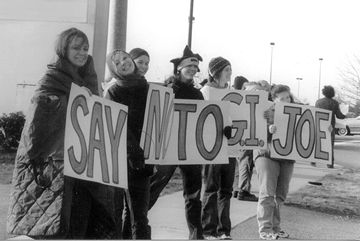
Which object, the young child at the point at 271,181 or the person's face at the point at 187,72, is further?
the young child at the point at 271,181

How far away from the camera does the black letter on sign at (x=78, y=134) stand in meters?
2.49

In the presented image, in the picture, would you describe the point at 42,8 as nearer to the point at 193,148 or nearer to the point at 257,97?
the point at 193,148

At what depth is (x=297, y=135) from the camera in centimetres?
385

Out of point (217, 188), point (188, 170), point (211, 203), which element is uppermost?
point (188, 170)

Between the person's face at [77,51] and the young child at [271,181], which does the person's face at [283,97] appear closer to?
the young child at [271,181]

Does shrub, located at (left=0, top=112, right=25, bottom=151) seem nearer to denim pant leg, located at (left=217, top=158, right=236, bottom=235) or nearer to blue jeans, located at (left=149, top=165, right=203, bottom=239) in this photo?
blue jeans, located at (left=149, top=165, right=203, bottom=239)

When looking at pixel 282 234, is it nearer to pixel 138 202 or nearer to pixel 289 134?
pixel 289 134

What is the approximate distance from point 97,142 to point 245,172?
3.12 meters

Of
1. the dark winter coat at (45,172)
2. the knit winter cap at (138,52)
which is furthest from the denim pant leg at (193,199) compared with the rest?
the dark winter coat at (45,172)

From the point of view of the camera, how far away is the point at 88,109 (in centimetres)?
259

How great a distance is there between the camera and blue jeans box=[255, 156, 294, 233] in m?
3.87

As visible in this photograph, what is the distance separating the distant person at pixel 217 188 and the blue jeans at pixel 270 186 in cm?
22

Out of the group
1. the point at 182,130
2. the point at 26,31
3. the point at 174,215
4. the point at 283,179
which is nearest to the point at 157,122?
the point at 182,130

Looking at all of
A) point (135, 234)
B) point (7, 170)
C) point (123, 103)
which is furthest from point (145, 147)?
point (7, 170)
